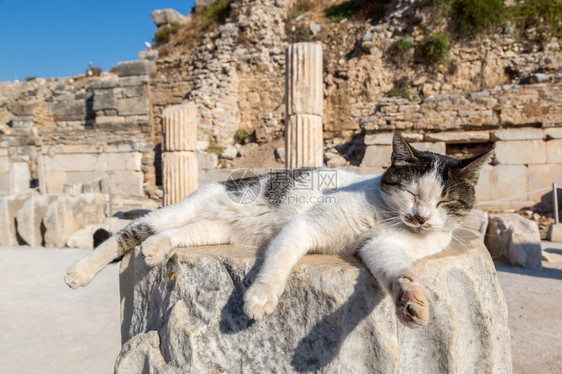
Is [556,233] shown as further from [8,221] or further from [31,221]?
[8,221]

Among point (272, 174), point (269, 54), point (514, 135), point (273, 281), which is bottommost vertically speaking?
point (273, 281)

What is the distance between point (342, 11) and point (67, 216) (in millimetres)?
13256

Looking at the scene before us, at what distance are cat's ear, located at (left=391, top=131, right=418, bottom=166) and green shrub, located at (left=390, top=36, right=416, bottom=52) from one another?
11.6 m

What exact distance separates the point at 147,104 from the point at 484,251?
1445 cm

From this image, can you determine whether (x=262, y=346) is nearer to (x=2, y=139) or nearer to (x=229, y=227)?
(x=229, y=227)

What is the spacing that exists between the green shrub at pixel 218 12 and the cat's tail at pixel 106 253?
52.3 ft

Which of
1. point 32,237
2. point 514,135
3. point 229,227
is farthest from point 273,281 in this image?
point 514,135

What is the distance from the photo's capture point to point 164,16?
18031 millimetres

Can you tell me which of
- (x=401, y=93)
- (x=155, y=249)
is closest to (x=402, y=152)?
(x=155, y=249)

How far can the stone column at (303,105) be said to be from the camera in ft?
22.7

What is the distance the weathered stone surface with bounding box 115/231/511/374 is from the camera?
1549 millimetres

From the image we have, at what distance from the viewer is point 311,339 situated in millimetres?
1590

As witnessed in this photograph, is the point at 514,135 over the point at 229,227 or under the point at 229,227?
over

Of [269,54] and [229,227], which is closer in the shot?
[229,227]
